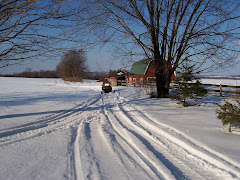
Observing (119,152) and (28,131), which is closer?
(119,152)

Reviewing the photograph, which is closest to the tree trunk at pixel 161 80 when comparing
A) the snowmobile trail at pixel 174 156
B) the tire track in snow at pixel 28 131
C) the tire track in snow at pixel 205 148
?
the tire track in snow at pixel 205 148

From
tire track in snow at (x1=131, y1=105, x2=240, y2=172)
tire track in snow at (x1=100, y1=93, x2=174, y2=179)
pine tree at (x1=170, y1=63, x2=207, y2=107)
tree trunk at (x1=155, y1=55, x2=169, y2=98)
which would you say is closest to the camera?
tire track in snow at (x1=100, y1=93, x2=174, y2=179)

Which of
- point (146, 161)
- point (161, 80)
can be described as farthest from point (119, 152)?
point (161, 80)

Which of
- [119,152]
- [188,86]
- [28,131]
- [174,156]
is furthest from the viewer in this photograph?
[188,86]

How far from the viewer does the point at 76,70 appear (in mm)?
62875

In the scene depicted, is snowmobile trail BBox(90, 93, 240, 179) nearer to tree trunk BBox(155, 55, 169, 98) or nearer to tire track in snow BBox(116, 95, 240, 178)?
tire track in snow BBox(116, 95, 240, 178)

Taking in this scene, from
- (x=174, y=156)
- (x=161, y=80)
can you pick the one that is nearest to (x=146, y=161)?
(x=174, y=156)

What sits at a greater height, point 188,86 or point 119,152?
point 188,86

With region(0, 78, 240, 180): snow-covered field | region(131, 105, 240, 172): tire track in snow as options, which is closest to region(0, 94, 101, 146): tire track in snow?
region(0, 78, 240, 180): snow-covered field

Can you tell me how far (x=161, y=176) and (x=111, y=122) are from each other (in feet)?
12.2

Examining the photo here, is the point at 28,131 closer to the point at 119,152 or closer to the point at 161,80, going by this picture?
the point at 119,152

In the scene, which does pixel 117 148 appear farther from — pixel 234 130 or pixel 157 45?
pixel 157 45

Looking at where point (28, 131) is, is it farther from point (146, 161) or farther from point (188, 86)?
point (188, 86)

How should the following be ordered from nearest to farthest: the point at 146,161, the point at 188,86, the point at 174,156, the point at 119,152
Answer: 1. the point at 146,161
2. the point at 174,156
3. the point at 119,152
4. the point at 188,86
